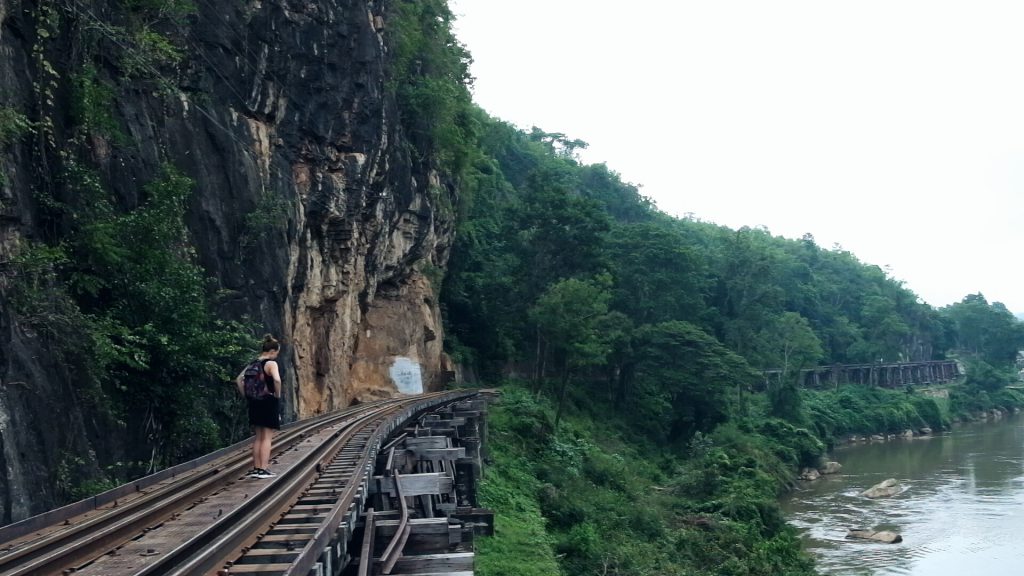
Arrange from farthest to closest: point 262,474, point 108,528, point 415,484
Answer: point 415,484
point 262,474
point 108,528

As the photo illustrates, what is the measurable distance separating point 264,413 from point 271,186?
12116mm

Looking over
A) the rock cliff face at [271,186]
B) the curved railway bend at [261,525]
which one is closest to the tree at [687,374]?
the rock cliff face at [271,186]

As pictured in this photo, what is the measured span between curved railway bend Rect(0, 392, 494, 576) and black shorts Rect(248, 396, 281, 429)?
0.60m

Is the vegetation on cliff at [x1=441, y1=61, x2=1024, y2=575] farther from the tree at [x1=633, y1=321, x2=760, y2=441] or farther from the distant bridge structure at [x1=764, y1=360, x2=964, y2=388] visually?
the distant bridge structure at [x1=764, y1=360, x2=964, y2=388]

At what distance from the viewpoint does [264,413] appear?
8977mm

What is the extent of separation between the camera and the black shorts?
894 centimetres

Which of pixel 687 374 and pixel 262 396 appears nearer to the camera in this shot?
pixel 262 396

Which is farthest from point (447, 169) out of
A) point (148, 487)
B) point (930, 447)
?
point (930, 447)

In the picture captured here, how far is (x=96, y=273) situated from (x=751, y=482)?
25.8 metres

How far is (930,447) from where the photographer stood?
5106 centimetres

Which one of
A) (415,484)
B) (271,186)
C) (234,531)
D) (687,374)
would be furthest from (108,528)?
(687,374)

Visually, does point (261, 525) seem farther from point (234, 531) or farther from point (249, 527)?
point (234, 531)

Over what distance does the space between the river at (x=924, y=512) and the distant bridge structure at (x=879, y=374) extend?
48.2 ft

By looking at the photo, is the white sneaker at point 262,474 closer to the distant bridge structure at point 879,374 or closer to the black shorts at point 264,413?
the black shorts at point 264,413
